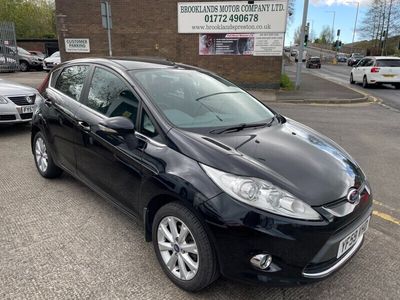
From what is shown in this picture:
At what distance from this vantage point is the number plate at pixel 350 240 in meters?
2.31

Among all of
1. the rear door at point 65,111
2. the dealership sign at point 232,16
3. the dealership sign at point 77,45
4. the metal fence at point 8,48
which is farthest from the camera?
the metal fence at point 8,48

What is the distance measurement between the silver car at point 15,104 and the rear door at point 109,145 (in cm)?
338

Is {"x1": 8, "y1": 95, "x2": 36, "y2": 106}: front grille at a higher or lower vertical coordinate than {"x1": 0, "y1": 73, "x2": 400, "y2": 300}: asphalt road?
higher

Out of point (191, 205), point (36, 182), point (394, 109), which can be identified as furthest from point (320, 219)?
point (394, 109)

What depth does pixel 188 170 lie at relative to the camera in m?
2.37

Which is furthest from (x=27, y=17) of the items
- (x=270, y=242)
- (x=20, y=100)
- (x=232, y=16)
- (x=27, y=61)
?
(x=270, y=242)

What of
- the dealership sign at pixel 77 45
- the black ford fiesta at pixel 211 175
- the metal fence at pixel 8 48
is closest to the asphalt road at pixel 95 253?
the black ford fiesta at pixel 211 175

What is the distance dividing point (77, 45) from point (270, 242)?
16.2m

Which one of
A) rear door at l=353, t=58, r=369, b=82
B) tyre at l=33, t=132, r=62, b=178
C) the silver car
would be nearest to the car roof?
tyre at l=33, t=132, r=62, b=178

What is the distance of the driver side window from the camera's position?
3.00 meters

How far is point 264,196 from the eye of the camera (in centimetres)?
218

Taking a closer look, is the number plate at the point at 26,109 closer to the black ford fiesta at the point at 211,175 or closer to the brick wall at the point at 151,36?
the black ford fiesta at the point at 211,175

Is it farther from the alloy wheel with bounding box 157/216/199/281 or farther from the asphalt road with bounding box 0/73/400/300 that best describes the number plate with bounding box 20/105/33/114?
the alloy wheel with bounding box 157/216/199/281

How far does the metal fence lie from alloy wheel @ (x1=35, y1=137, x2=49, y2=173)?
20.0m
